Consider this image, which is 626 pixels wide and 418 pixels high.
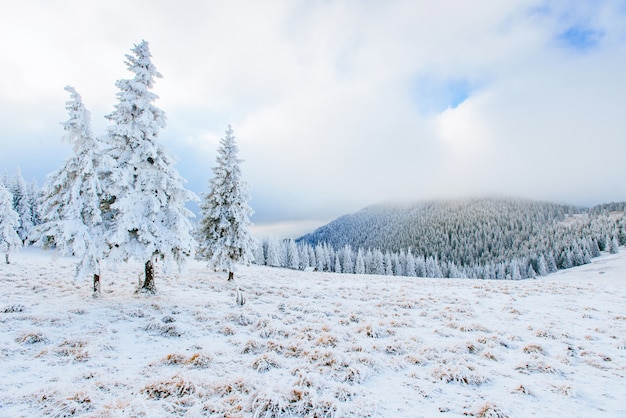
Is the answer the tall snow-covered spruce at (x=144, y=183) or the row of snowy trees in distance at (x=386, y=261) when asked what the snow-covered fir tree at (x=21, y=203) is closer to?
the row of snowy trees in distance at (x=386, y=261)

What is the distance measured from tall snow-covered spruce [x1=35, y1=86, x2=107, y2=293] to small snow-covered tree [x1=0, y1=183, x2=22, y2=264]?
25.4m

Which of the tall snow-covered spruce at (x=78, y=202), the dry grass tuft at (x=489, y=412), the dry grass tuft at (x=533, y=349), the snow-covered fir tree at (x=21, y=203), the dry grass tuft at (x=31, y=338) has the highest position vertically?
the snow-covered fir tree at (x=21, y=203)

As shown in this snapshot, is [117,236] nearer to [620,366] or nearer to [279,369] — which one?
[279,369]

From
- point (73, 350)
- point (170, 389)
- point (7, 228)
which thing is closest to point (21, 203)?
point (7, 228)

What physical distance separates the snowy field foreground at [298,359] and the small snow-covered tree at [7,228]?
78.9 feet

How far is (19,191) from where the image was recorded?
5584cm

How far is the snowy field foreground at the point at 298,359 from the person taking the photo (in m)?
5.61

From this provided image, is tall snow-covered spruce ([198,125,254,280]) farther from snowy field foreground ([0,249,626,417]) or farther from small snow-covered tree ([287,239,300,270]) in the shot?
small snow-covered tree ([287,239,300,270])

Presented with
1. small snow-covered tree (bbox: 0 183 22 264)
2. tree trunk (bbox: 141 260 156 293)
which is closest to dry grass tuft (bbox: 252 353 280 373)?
tree trunk (bbox: 141 260 156 293)

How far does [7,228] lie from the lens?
31.4 m

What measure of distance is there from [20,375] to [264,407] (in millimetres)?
6067

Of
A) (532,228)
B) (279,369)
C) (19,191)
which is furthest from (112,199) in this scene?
(532,228)

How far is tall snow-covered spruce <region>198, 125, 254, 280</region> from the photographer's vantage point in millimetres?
24219

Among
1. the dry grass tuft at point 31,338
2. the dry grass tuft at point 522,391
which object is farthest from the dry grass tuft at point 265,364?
the dry grass tuft at point 31,338
